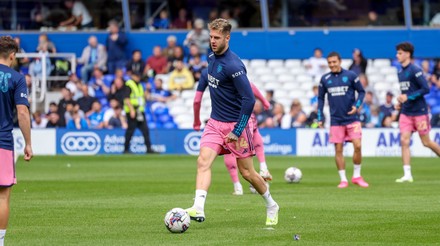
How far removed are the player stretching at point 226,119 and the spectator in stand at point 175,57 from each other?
24251mm

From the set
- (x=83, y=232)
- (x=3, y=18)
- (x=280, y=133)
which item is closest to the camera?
(x=83, y=232)

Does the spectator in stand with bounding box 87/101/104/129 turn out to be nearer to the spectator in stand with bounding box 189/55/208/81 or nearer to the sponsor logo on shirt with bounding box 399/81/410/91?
the spectator in stand with bounding box 189/55/208/81

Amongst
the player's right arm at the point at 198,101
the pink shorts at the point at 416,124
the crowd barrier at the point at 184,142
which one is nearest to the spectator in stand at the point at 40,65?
the crowd barrier at the point at 184,142

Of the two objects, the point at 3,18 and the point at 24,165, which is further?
the point at 3,18

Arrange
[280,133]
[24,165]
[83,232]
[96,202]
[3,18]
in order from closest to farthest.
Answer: [83,232], [96,202], [24,165], [280,133], [3,18]

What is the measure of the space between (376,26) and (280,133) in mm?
7638

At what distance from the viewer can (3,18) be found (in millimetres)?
41156

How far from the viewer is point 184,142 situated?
33.4 m

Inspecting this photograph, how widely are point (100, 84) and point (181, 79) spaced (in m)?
2.81

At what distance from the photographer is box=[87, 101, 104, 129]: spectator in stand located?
35.2 metres

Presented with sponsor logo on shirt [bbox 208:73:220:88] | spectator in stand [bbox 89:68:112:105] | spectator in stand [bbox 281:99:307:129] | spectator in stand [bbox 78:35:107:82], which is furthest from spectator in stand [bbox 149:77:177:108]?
sponsor logo on shirt [bbox 208:73:220:88]

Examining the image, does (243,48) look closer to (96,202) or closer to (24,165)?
(24,165)

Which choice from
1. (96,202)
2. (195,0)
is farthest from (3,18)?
(96,202)

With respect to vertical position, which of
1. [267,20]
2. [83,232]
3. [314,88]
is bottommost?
[83,232]
